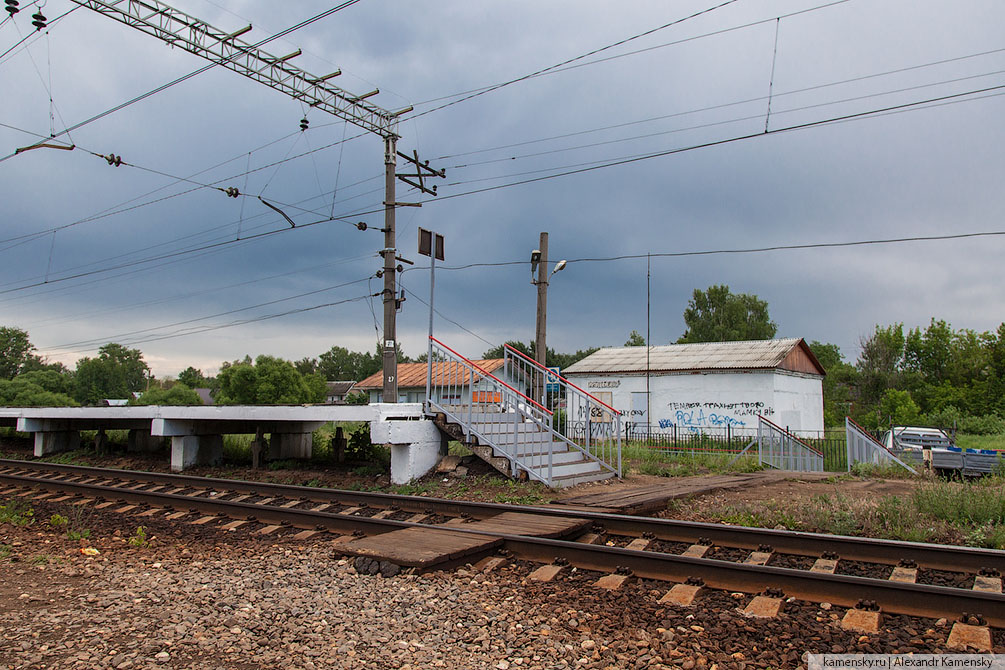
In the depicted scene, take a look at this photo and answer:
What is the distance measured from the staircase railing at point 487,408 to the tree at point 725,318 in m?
57.5

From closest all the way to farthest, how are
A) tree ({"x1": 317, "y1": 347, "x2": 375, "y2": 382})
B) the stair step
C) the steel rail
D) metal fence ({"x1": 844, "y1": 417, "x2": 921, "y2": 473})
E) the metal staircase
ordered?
the steel rail
the stair step
the metal staircase
metal fence ({"x1": 844, "y1": 417, "x2": 921, "y2": 473})
tree ({"x1": 317, "y1": 347, "x2": 375, "y2": 382})

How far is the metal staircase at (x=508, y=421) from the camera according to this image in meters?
11.4

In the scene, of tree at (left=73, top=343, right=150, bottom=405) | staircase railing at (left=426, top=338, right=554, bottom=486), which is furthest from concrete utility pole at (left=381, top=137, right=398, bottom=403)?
tree at (left=73, top=343, right=150, bottom=405)

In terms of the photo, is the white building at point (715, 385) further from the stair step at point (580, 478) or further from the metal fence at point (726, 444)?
the stair step at point (580, 478)

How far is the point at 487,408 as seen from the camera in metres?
12.6

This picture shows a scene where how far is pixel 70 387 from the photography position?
86.0m

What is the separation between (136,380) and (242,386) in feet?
231

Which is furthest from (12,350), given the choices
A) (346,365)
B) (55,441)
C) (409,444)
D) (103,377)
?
(409,444)

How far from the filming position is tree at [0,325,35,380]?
93.4m

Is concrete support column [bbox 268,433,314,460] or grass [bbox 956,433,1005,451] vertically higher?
concrete support column [bbox 268,433,314,460]

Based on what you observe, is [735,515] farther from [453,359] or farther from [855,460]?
[855,460]

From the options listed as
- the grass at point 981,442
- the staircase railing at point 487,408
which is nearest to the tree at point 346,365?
the grass at point 981,442

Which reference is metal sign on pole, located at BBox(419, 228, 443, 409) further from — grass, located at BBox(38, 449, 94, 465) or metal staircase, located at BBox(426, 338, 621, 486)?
grass, located at BBox(38, 449, 94, 465)

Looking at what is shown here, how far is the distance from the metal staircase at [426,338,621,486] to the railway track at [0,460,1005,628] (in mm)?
2319
